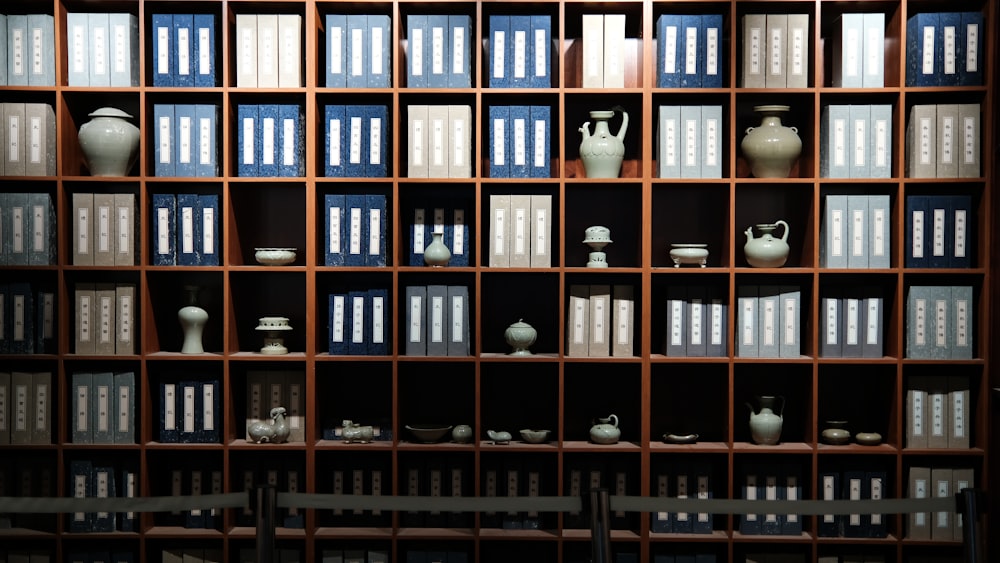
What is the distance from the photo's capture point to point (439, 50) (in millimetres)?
3545

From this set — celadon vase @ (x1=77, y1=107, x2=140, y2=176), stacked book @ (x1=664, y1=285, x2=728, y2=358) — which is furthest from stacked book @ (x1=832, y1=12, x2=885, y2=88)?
celadon vase @ (x1=77, y1=107, x2=140, y2=176)

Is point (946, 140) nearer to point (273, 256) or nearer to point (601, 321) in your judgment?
point (601, 321)

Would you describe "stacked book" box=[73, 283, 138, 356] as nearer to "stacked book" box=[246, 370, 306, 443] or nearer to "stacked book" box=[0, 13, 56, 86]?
"stacked book" box=[246, 370, 306, 443]

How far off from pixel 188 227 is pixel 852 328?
8.73 ft

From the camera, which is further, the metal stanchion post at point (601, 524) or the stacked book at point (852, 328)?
the stacked book at point (852, 328)

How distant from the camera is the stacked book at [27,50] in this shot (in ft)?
11.6

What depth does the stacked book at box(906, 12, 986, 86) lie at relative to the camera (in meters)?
3.44

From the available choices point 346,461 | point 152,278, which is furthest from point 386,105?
point 346,461

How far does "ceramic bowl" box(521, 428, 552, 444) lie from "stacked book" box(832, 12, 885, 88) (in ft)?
5.92

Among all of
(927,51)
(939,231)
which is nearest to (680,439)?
(939,231)

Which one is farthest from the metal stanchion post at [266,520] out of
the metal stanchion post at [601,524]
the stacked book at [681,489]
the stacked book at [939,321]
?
the stacked book at [939,321]

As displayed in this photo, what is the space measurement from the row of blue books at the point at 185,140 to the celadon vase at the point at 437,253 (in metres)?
0.90

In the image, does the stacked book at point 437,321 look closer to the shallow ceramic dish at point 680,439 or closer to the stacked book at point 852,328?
the shallow ceramic dish at point 680,439

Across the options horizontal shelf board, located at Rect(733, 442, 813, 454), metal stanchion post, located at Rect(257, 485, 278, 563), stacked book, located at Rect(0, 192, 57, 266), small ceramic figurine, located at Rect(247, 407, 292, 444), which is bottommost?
horizontal shelf board, located at Rect(733, 442, 813, 454)
